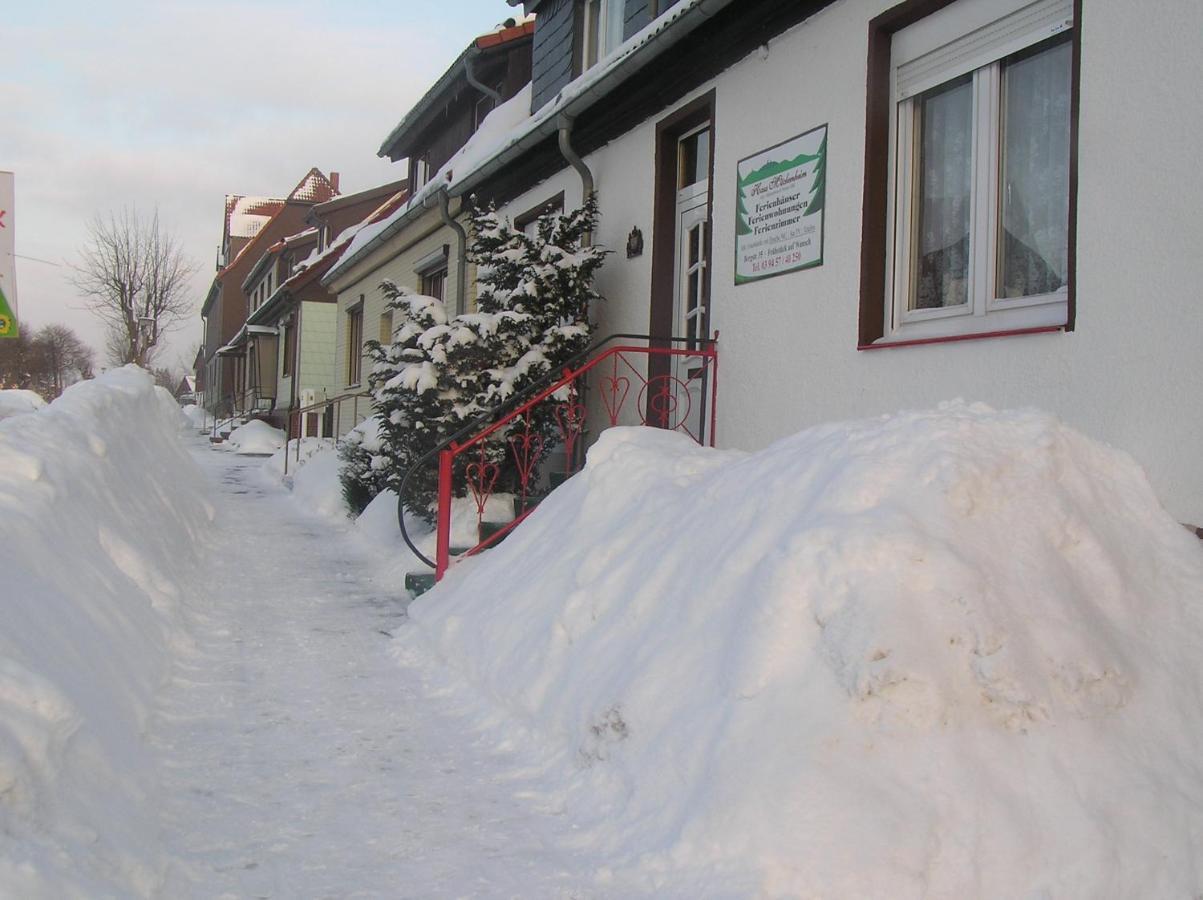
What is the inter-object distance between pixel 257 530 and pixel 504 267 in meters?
4.31

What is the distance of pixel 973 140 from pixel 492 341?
3.84 m

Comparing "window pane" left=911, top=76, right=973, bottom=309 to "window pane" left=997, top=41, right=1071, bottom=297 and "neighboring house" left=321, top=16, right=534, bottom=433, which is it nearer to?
"window pane" left=997, top=41, right=1071, bottom=297

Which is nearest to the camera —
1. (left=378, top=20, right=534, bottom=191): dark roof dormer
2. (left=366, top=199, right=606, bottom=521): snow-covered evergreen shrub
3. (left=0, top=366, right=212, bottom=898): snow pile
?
(left=0, top=366, right=212, bottom=898): snow pile

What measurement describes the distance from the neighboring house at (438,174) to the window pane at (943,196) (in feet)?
20.1

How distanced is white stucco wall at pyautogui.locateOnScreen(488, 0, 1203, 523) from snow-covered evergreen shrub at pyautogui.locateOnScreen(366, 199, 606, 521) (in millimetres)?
1457

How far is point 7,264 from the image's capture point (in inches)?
310

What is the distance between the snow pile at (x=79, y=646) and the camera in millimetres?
2619

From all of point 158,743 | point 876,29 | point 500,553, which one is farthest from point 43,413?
point 876,29

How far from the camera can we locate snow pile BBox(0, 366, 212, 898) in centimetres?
262

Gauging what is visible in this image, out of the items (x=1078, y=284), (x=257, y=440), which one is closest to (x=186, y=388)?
(x=257, y=440)

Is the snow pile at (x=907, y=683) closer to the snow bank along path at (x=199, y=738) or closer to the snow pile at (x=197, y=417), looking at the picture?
the snow bank along path at (x=199, y=738)

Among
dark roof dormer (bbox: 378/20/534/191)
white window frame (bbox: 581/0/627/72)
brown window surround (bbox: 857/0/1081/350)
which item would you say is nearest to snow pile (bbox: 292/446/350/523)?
dark roof dormer (bbox: 378/20/534/191)

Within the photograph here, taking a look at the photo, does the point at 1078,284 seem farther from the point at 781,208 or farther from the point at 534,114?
the point at 534,114

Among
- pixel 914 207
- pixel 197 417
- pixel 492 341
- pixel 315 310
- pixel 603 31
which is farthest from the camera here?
pixel 197 417
